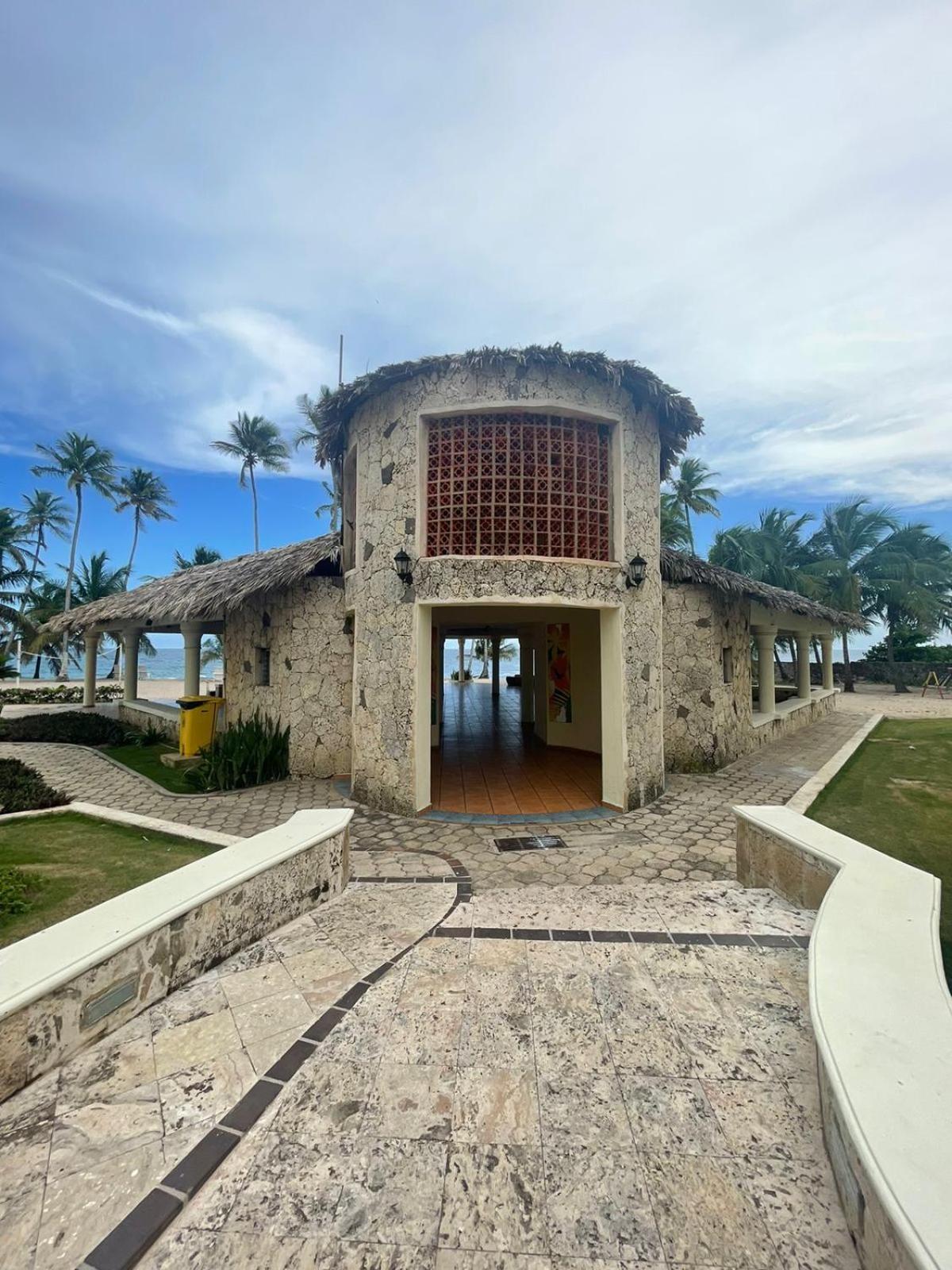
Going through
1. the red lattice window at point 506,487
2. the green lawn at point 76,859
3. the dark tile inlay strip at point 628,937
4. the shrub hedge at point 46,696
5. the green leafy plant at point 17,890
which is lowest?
the dark tile inlay strip at point 628,937

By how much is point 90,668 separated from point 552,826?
17234mm

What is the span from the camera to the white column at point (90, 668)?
655 inches

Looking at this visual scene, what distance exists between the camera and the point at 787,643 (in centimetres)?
2967

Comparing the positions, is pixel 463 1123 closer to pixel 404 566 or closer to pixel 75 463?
pixel 404 566

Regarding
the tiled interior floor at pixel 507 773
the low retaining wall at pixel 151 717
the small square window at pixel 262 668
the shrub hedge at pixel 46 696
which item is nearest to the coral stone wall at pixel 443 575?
the tiled interior floor at pixel 507 773

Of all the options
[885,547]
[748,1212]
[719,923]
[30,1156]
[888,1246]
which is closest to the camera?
[888,1246]

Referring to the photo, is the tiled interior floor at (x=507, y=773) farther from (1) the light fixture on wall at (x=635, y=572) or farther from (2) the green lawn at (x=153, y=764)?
(2) the green lawn at (x=153, y=764)

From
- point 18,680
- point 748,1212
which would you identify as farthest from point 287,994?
point 18,680

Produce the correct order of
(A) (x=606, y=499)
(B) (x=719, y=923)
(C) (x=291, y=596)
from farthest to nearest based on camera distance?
(C) (x=291, y=596), (A) (x=606, y=499), (B) (x=719, y=923)

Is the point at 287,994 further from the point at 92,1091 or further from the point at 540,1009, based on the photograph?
the point at 540,1009

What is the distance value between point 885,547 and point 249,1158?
105 ft

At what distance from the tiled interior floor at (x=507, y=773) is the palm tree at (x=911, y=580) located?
69.2 feet

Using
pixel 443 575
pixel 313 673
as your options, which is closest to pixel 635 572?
pixel 443 575

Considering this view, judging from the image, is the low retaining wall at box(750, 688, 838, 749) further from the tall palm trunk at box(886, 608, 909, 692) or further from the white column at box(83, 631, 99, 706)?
the white column at box(83, 631, 99, 706)
